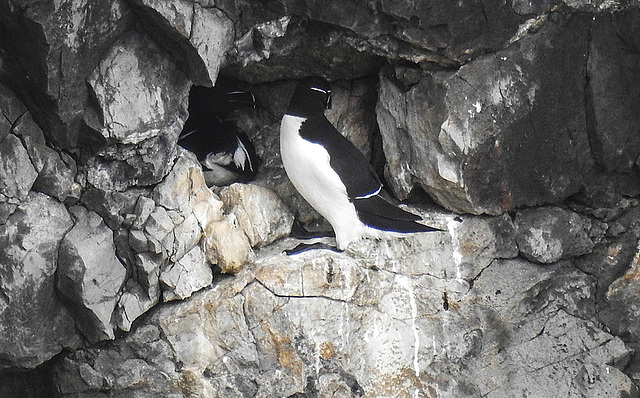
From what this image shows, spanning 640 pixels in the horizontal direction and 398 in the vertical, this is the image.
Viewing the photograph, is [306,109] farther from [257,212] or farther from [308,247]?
[308,247]

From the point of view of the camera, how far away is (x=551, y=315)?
404 centimetres

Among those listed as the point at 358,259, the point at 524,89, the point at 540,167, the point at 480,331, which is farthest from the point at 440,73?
the point at 480,331

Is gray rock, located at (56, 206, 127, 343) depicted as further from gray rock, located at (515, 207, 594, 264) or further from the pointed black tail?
gray rock, located at (515, 207, 594, 264)

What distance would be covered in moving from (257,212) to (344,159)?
0.46 meters

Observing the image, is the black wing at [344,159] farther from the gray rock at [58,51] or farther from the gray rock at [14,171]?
the gray rock at [14,171]

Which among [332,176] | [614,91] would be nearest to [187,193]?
[332,176]

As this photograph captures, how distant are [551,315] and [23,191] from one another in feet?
7.50

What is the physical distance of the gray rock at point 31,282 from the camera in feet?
11.1

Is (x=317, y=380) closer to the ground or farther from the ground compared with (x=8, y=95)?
closer to the ground

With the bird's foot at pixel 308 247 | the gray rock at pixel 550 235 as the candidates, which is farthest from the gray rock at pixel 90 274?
the gray rock at pixel 550 235

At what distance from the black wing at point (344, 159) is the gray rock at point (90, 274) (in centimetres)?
96

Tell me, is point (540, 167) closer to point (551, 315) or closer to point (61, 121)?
point (551, 315)

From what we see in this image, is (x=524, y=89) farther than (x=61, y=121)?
Yes

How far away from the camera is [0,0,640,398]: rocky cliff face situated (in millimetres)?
3449
